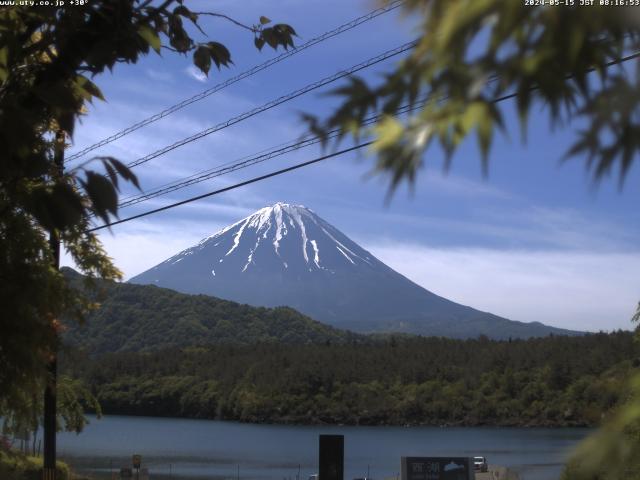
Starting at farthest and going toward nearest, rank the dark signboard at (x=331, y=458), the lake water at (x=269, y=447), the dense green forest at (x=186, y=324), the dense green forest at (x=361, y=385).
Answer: the dense green forest at (x=186, y=324) < the dense green forest at (x=361, y=385) < the lake water at (x=269, y=447) < the dark signboard at (x=331, y=458)

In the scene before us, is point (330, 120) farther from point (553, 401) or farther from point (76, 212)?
point (553, 401)

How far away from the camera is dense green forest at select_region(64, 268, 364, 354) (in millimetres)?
123419

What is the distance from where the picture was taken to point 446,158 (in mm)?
1497

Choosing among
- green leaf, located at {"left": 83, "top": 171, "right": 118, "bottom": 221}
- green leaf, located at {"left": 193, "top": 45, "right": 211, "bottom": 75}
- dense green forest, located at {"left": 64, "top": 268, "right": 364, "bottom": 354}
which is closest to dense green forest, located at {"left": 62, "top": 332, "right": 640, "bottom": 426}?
dense green forest, located at {"left": 64, "top": 268, "right": 364, "bottom": 354}

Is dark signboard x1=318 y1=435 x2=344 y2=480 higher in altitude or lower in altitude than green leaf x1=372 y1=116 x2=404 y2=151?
lower

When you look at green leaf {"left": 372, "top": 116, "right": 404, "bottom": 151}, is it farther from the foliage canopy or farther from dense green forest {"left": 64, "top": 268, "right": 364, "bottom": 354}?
dense green forest {"left": 64, "top": 268, "right": 364, "bottom": 354}

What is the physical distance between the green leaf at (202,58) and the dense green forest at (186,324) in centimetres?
11281

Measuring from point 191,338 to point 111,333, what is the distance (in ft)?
48.0

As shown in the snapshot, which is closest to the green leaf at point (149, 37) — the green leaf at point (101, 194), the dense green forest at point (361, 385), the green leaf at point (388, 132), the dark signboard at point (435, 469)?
the green leaf at point (101, 194)

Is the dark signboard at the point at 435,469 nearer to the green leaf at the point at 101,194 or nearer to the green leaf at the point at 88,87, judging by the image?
the green leaf at the point at 88,87

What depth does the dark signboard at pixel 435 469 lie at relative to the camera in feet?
51.6

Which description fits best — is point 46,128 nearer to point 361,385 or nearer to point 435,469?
point 435,469

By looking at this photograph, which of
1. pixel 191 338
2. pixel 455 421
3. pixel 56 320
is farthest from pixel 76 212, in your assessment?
pixel 191 338

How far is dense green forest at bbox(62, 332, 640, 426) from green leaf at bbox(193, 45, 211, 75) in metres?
78.2
